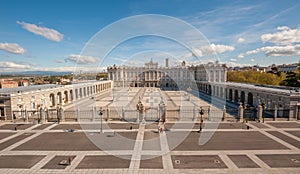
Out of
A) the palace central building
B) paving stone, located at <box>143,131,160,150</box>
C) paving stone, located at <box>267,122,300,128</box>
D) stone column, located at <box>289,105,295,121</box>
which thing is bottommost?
paving stone, located at <box>143,131,160,150</box>

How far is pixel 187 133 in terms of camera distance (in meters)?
19.2

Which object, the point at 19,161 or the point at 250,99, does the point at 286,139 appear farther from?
the point at 19,161

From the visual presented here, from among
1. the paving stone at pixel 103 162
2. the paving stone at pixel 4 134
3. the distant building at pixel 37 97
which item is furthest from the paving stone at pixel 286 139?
the distant building at pixel 37 97

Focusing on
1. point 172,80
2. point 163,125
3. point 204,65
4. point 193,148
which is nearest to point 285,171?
point 193,148

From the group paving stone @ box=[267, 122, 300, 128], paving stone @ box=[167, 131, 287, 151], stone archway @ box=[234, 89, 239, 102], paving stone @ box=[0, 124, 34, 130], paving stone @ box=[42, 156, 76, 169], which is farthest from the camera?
stone archway @ box=[234, 89, 239, 102]

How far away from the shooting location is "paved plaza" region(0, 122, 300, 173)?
488 inches

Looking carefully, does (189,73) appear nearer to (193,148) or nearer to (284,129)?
(284,129)

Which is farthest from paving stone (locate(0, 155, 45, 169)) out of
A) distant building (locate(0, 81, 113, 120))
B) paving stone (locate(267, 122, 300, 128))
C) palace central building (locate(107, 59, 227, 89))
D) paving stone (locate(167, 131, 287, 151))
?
palace central building (locate(107, 59, 227, 89))

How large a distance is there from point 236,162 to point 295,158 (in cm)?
475

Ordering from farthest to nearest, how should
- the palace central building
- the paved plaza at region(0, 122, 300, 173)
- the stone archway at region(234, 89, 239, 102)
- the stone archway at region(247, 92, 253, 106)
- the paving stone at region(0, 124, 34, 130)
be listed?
the palace central building, the stone archway at region(234, 89, 239, 102), the stone archway at region(247, 92, 253, 106), the paving stone at region(0, 124, 34, 130), the paved plaza at region(0, 122, 300, 173)

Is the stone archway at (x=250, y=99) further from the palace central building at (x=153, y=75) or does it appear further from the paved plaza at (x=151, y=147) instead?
the palace central building at (x=153, y=75)

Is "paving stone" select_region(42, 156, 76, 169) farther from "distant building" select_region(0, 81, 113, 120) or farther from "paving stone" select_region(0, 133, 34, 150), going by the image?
"distant building" select_region(0, 81, 113, 120)

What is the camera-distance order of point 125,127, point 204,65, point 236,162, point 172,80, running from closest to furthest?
point 236,162 < point 125,127 < point 204,65 < point 172,80

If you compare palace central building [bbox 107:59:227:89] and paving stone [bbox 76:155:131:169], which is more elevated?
palace central building [bbox 107:59:227:89]
